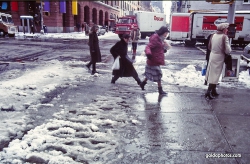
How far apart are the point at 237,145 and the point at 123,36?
3.91 m

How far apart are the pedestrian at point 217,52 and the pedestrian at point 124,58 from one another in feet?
6.15

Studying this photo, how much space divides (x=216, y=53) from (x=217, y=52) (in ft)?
0.11

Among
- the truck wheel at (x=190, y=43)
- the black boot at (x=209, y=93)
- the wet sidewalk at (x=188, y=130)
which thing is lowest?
the wet sidewalk at (x=188, y=130)

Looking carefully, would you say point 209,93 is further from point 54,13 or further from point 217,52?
point 54,13

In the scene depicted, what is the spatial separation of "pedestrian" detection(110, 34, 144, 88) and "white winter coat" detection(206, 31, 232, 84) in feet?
6.21

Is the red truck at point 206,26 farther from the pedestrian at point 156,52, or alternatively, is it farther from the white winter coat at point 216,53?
the pedestrian at point 156,52

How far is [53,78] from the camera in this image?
7.54 m

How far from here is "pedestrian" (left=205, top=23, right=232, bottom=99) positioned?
5.37 metres

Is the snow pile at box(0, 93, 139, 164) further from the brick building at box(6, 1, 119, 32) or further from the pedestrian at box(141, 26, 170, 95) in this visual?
the brick building at box(6, 1, 119, 32)

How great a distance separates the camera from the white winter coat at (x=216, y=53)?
17.7 feet

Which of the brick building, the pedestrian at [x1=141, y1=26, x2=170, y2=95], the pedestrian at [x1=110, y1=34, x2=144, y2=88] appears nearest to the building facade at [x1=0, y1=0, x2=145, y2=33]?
the brick building

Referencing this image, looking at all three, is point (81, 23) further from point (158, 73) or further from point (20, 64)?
point (158, 73)

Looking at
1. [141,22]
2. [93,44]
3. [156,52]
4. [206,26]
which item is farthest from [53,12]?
[156,52]

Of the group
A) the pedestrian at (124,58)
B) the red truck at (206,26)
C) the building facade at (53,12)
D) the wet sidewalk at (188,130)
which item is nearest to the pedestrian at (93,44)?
the pedestrian at (124,58)
